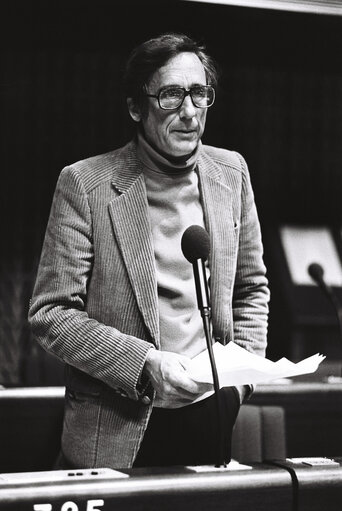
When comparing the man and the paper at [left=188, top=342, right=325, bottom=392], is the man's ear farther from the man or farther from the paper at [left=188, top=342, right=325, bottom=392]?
the paper at [left=188, top=342, right=325, bottom=392]

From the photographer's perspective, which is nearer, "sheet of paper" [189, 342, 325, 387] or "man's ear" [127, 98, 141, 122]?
"sheet of paper" [189, 342, 325, 387]

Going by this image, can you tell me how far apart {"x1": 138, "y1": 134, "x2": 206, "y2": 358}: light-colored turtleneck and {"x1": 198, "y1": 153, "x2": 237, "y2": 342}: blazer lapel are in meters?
0.02

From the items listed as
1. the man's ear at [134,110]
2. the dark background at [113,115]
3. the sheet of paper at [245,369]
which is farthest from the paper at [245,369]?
the dark background at [113,115]

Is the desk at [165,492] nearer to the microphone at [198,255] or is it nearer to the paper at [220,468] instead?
the paper at [220,468]

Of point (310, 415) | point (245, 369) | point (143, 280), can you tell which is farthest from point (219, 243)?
point (310, 415)

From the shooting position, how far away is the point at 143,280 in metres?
1.78

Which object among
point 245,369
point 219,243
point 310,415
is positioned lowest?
point 310,415

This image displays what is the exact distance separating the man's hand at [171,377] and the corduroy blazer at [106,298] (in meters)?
0.02

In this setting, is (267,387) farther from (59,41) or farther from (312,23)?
(59,41)

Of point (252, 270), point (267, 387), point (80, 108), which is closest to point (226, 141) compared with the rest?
point (80, 108)

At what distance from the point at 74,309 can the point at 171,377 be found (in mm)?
275

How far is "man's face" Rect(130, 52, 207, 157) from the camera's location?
6.03ft

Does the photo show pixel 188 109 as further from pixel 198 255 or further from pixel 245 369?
pixel 245 369

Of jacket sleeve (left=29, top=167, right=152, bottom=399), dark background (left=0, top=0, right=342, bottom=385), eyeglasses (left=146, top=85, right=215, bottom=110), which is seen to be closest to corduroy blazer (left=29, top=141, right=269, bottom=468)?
jacket sleeve (left=29, top=167, right=152, bottom=399)
